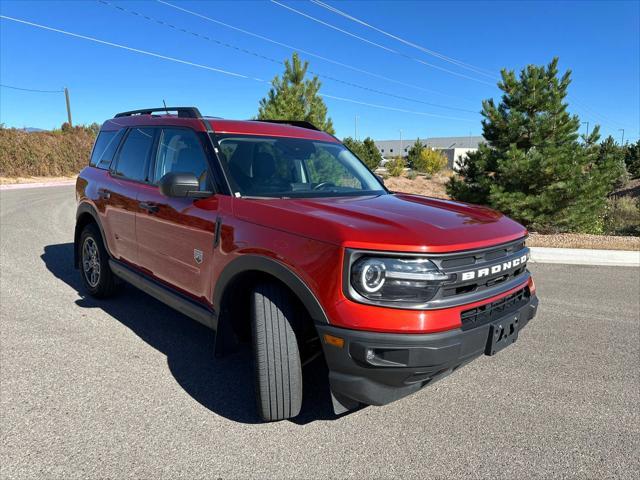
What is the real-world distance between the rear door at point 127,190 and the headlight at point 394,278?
8.20 feet

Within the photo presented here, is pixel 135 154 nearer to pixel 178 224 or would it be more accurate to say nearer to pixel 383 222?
pixel 178 224

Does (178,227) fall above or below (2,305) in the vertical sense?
above

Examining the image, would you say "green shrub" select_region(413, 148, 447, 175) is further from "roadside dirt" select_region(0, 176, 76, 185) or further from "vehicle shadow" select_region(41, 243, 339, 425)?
"vehicle shadow" select_region(41, 243, 339, 425)

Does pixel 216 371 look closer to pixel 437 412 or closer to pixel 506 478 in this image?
pixel 437 412

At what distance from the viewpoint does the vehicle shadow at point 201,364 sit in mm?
3010

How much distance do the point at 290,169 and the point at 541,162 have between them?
9.19 metres

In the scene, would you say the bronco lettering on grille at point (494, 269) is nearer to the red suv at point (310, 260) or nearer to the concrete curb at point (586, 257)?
the red suv at point (310, 260)

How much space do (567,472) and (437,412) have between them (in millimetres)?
790

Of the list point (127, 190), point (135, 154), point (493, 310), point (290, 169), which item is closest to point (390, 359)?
point (493, 310)

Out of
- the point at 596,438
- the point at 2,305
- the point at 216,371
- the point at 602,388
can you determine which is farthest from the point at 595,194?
the point at 2,305

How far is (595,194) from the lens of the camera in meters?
11.5

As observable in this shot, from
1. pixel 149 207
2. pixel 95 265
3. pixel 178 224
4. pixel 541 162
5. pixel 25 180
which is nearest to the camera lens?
pixel 178 224

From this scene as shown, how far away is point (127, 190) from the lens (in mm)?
4184

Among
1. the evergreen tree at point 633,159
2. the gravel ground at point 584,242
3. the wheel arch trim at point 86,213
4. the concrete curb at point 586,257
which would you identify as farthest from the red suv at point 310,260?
the evergreen tree at point 633,159
